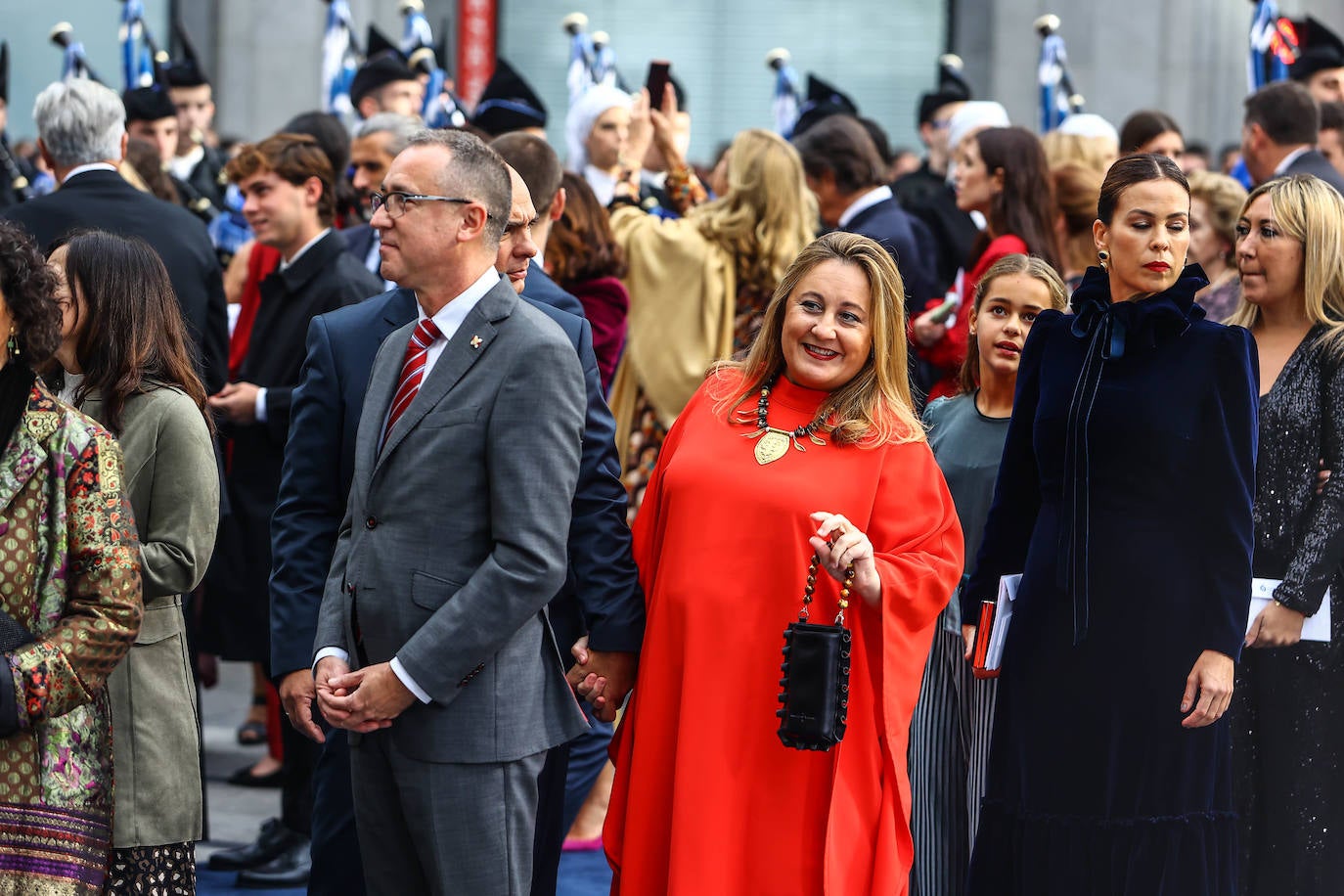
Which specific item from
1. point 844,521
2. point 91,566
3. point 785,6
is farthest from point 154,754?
point 785,6

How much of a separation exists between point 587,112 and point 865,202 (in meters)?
1.32

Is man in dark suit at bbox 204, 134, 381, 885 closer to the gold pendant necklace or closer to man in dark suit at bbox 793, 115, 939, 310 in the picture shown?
man in dark suit at bbox 793, 115, 939, 310

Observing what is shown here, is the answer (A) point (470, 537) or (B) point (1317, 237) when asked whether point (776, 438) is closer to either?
(A) point (470, 537)

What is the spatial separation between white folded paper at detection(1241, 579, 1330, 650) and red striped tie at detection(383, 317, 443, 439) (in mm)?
2230

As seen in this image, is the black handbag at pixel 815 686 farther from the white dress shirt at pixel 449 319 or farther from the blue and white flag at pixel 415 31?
the blue and white flag at pixel 415 31

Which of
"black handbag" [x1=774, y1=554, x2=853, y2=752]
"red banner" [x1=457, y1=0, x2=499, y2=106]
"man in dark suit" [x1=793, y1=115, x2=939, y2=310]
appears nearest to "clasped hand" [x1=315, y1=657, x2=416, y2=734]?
"black handbag" [x1=774, y1=554, x2=853, y2=752]

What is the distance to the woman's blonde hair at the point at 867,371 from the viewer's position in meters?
3.83

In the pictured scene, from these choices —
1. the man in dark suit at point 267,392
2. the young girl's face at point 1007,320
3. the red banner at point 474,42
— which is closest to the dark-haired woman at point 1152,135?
the young girl's face at point 1007,320

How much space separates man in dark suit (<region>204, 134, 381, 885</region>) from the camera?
18.4 ft

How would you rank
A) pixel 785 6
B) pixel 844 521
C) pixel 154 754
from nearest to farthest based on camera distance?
pixel 844 521
pixel 154 754
pixel 785 6

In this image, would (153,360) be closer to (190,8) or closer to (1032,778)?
(1032,778)

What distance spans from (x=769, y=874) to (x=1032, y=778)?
0.67 metres

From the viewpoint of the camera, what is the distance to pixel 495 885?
3.36 metres

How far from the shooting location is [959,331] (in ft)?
19.3
